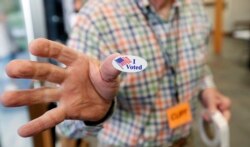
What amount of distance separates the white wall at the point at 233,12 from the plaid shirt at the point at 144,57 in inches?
217

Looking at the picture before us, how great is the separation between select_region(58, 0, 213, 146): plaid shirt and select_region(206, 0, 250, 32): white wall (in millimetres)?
5515

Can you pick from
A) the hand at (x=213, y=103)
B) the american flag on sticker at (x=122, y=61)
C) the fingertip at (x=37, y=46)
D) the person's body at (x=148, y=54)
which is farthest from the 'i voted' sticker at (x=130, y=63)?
the hand at (x=213, y=103)

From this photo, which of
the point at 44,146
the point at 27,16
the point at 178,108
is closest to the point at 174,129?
the point at 178,108

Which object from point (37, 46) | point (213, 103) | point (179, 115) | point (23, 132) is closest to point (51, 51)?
point (37, 46)

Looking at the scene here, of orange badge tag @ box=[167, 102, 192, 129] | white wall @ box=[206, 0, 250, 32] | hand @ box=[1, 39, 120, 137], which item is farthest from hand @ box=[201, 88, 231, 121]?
white wall @ box=[206, 0, 250, 32]

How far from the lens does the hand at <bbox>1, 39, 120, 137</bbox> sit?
1.67 feet

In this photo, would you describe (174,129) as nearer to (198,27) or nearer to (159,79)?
(159,79)

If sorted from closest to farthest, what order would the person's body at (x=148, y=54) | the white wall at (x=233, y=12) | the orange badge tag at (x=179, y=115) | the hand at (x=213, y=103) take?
the person's body at (x=148, y=54) < the orange badge tag at (x=179, y=115) < the hand at (x=213, y=103) < the white wall at (x=233, y=12)

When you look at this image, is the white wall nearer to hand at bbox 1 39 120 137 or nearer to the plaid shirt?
the plaid shirt

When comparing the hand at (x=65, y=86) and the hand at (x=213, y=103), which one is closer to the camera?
the hand at (x=65, y=86)

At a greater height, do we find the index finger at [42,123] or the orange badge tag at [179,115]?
the index finger at [42,123]

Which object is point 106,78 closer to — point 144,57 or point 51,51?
point 51,51

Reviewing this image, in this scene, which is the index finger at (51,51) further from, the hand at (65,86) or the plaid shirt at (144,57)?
the plaid shirt at (144,57)

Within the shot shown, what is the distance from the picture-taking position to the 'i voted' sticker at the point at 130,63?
0.51 meters
